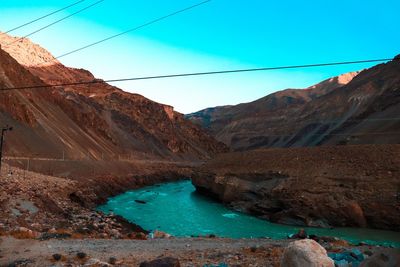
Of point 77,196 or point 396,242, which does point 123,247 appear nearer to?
point 396,242

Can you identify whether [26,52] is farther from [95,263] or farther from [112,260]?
[95,263]

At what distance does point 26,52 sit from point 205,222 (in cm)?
13219

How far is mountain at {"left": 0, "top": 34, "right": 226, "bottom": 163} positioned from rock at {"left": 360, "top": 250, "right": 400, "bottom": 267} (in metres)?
49.0

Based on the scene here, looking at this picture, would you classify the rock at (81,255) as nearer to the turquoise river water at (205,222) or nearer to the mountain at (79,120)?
the turquoise river water at (205,222)

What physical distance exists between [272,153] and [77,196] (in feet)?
71.7

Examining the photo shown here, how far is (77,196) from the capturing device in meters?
36.9

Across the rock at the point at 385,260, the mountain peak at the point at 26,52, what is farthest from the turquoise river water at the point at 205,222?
the mountain peak at the point at 26,52

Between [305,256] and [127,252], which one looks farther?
[127,252]

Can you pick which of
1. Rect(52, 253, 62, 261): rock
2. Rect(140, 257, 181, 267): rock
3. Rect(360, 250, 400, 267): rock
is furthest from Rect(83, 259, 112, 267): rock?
Rect(360, 250, 400, 267): rock

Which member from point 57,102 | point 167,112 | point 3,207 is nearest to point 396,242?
point 3,207

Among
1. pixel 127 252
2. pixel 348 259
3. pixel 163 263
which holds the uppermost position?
pixel 348 259

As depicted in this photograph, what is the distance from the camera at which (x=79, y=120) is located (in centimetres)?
8525

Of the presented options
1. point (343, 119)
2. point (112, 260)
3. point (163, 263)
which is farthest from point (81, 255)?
point (343, 119)

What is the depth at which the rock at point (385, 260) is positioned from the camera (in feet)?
27.9
